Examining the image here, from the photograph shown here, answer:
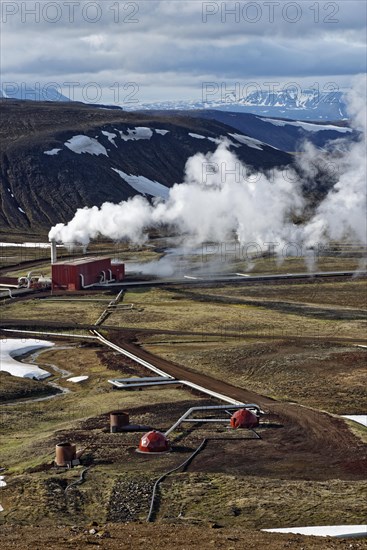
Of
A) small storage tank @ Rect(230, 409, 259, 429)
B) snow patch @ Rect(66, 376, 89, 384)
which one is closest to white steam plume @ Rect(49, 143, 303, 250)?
snow patch @ Rect(66, 376, 89, 384)

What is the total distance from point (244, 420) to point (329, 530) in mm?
18902

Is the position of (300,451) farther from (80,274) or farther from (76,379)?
(80,274)

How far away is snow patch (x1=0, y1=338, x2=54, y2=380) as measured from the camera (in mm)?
76688

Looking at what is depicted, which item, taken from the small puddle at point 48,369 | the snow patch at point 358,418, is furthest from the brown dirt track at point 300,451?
the small puddle at point 48,369

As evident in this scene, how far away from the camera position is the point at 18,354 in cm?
8594

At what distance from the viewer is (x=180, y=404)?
63.3m

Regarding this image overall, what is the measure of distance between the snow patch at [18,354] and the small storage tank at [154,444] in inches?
1032

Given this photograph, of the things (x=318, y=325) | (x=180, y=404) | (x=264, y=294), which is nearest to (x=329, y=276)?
(x=264, y=294)

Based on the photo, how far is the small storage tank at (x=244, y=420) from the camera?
56062mm

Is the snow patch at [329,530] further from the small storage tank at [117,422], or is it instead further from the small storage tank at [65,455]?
the small storage tank at [117,422]

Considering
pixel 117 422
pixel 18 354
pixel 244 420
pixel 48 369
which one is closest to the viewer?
pixel 117 422

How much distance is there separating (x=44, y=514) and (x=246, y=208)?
422ft

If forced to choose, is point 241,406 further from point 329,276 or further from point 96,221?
point 96,221

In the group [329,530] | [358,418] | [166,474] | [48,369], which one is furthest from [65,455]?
[48,369]
